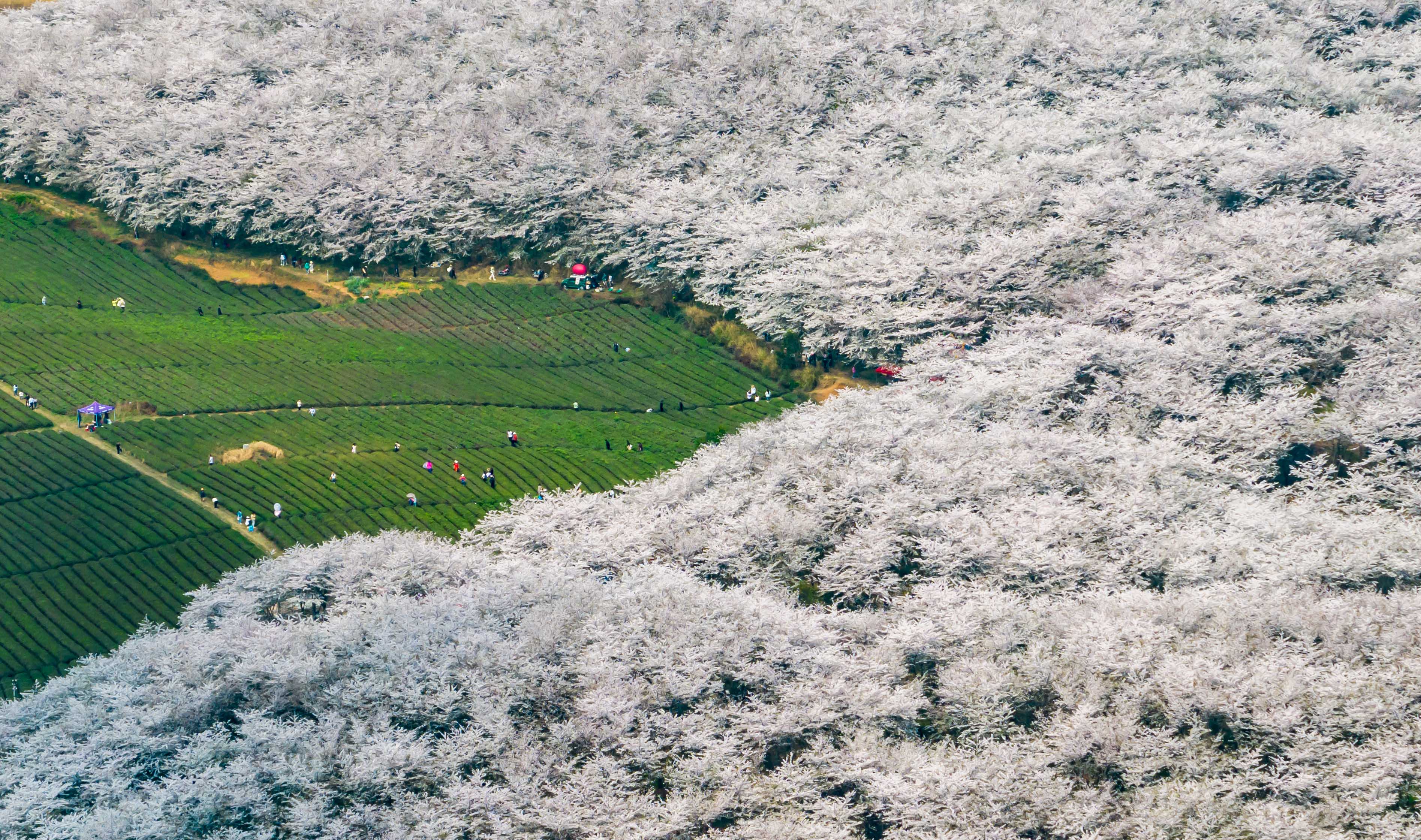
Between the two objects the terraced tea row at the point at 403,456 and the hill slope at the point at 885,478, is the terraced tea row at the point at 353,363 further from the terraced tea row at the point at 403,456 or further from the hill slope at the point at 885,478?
the hill slope at the point at 885,478

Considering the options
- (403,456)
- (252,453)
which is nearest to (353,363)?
(252,453)

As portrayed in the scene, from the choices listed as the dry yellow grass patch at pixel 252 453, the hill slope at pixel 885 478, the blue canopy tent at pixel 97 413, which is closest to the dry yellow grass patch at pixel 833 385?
the hill slope at pixel 885 478

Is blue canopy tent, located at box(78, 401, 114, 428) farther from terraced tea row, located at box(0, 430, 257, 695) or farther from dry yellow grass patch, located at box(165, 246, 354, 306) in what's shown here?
dry yellow grass patch, located at box(165, 246, 354, 306)

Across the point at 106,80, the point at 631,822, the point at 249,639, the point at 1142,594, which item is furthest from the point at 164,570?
the point at 106,80

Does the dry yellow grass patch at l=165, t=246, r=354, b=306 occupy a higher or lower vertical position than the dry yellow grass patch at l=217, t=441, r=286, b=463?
higher

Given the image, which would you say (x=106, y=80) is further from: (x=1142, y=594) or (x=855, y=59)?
(x=1142, y=594)

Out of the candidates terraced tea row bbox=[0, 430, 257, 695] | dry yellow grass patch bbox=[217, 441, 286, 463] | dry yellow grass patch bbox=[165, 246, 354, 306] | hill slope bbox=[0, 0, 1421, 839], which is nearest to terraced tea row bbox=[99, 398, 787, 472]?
dry yellow grass patch bbox=[217, 441, 286, 463]
